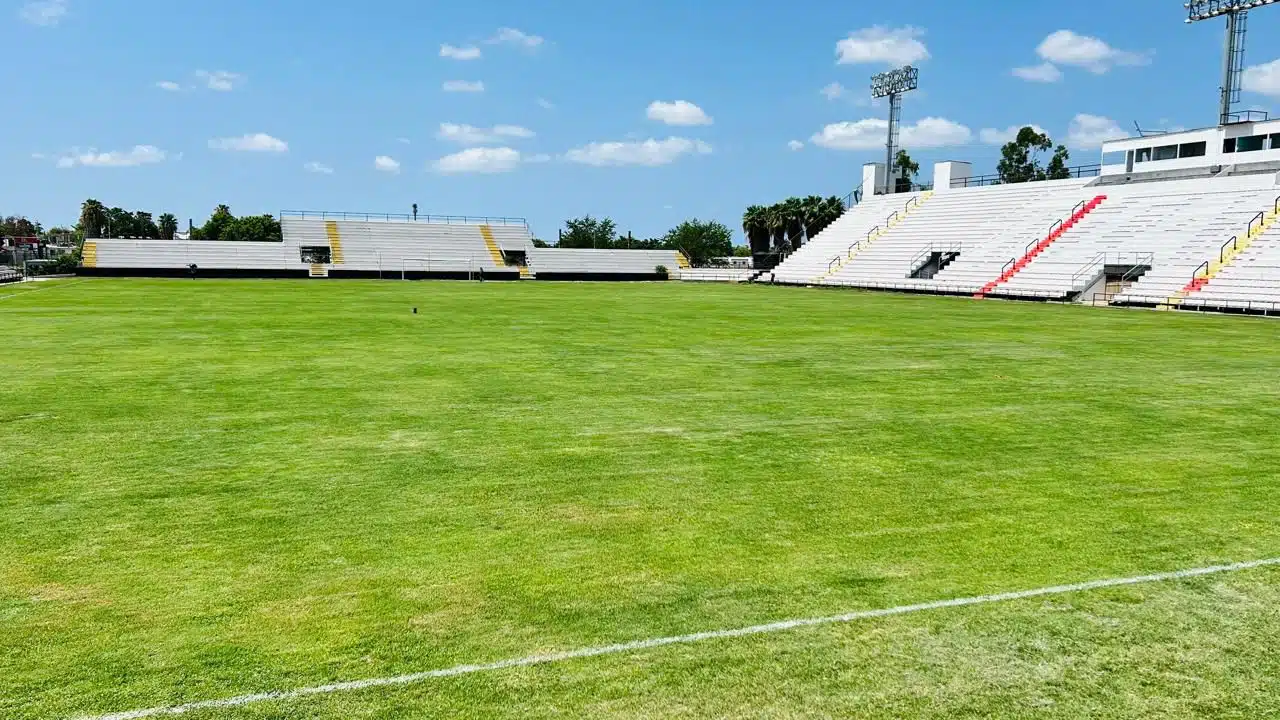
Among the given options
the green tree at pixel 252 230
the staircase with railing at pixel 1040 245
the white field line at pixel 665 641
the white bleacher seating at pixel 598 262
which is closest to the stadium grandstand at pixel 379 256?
the white bleacher seating at pixel 598 262

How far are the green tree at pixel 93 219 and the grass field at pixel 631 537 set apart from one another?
4870 inches

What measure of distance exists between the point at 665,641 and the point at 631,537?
168 centimetres

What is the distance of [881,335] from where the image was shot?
22109 mm

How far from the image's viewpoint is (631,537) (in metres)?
6.62

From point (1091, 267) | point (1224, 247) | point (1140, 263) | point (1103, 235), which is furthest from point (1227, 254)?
point (1103, 235)

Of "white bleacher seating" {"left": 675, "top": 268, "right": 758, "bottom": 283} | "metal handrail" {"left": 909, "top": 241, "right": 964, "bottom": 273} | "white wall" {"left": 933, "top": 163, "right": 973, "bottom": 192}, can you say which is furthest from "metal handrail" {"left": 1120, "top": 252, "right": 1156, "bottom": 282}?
"white bleacher seating" {"left": 675, "top": 268, "right": 758, "bottom": 283}

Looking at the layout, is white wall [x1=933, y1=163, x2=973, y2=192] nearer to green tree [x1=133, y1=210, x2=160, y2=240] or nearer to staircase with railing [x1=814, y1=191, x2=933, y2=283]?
staircase with railing [x1=814, y1=191, x2=933, y2=283]

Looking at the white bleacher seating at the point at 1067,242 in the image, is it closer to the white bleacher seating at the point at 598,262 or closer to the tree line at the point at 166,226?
the white bleacher seating at the point at 598,262

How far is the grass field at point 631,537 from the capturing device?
4551mm

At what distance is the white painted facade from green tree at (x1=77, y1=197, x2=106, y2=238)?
120 m

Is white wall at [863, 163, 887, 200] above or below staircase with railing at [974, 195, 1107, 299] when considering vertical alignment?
above

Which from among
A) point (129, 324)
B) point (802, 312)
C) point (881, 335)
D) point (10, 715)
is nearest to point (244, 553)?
point (10, 715)

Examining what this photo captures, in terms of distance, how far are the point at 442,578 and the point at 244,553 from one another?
1.52 m

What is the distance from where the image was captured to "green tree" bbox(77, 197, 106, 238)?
118875mm
